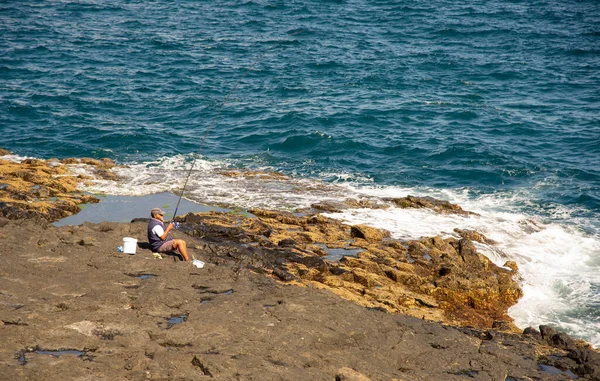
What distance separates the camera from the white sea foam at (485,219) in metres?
15.2

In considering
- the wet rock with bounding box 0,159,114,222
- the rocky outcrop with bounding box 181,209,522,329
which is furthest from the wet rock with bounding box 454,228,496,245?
the wet rock with bounding box 0,159,114,222

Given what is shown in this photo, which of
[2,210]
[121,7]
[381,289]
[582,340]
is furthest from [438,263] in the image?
[121,7]

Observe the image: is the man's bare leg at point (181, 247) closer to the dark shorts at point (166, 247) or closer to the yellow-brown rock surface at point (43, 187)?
the dark shorts at point (166, 247)

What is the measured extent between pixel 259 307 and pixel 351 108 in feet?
68.6

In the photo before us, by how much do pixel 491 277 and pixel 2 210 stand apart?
1137 cm

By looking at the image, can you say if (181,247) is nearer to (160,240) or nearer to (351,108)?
(160,240)

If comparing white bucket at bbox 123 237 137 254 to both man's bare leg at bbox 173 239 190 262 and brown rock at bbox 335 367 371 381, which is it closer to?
man's bare leg at bbox 173 239 190 262

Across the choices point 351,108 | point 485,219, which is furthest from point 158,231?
point 351,108

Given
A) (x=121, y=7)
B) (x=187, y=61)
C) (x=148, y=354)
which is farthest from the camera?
(x=121, y=7)

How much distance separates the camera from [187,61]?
35875 millimetres

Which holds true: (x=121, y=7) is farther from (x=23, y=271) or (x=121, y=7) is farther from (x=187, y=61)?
(x=23, y=271)

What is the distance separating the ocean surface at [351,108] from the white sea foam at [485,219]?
0.22 ft

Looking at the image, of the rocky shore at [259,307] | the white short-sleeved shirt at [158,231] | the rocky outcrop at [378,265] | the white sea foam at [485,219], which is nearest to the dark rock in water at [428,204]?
the white sea foam at [485,219]

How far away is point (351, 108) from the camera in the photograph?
30.7 m
